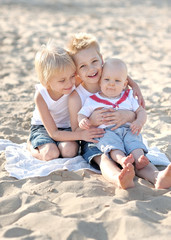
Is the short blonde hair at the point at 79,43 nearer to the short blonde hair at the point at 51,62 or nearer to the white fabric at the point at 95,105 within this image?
the short blonde hair at the point at 51,62

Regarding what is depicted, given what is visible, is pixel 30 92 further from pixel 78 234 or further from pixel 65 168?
pixel 78 234

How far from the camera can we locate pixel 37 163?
3.46 meters

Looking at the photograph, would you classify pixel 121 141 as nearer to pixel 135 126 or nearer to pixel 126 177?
pixel 135 126

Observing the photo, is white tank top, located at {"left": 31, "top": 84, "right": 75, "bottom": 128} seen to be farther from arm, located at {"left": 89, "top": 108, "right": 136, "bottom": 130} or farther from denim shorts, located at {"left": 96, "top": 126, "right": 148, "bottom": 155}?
denim shorts, located at {"left": 96, "top": 126, "right": 148, "bottom": 155}

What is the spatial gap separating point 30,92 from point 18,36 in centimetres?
361

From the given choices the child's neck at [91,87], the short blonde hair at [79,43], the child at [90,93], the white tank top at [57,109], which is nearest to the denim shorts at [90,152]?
the child at [90,93]

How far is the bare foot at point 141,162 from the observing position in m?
3.04

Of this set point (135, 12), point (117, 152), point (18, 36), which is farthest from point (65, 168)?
point (135, 12)

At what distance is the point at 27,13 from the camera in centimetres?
1209

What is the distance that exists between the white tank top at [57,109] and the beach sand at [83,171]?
1.96 feet

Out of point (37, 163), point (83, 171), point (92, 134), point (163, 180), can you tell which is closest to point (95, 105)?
point (92, 134)

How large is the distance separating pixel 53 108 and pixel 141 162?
1035 millimetres

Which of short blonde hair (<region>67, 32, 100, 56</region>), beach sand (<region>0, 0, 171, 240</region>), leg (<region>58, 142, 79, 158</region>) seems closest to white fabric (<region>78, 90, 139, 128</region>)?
leg (<region>58, 142, 79, 158</region>)

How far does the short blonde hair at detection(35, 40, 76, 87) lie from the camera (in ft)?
10.8
